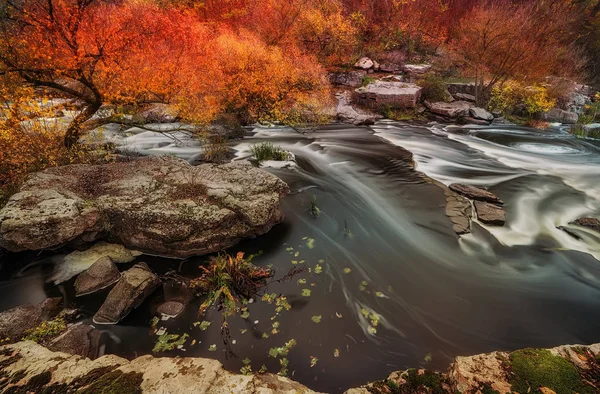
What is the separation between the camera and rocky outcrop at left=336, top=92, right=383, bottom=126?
16609mm

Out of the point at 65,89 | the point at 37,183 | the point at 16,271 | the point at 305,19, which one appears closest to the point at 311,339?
the point at 16,271

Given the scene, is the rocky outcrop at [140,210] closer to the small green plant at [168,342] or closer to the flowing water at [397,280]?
the flowing water at [397,280]

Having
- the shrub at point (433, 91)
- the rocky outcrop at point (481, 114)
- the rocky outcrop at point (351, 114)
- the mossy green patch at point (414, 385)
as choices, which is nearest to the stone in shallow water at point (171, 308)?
the mossy green patch at point (414, 385)

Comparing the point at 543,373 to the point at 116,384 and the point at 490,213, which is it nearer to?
the point at 116,384

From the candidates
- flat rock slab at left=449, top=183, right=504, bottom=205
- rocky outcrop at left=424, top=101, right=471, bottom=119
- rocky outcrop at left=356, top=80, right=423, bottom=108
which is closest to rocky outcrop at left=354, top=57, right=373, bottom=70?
rocky outcrop at left=356, top=80, right=423, bottom=108

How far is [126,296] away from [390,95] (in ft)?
58.4

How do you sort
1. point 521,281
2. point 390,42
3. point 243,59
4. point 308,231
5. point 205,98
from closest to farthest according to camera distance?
point 521,281
point 308,231
point 205,98
point 243,59
point 390,42

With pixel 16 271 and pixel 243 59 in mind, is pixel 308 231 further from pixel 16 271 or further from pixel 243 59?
pixel 243 59

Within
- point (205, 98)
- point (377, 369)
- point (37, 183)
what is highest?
point (205, 98)

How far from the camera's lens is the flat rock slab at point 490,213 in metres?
7.00

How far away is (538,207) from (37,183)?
12567mm

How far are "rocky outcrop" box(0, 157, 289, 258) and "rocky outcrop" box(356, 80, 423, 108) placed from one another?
44.7ft

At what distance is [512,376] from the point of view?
2734 millimetres

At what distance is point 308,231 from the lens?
6.98m
